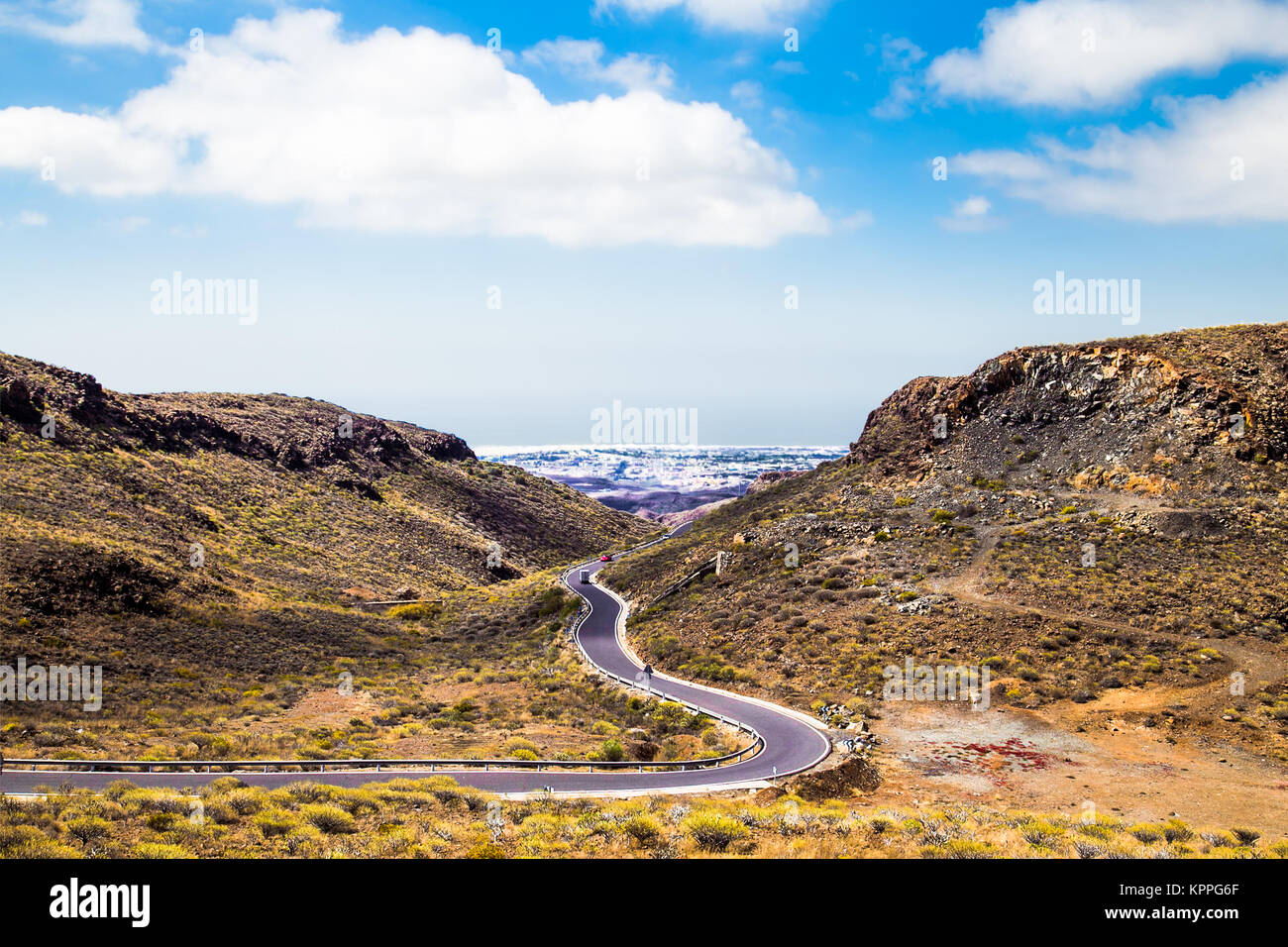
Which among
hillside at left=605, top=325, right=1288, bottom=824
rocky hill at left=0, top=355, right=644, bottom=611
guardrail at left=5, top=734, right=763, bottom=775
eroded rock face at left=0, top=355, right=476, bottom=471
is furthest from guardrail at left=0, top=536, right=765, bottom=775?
eroded rock face at left=0, top=355, right=476, bottom=471

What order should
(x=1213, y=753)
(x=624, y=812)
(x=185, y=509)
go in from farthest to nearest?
(x=185, y=509) < (x=1213, y=753) < (x=624, y=812)

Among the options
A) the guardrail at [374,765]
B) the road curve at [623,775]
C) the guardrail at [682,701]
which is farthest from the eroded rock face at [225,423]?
the road curve at [623,775]

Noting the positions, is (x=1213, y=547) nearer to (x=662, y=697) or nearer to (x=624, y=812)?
(x=662, y=697)

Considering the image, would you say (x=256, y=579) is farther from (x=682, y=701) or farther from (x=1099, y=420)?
(x=1099, y=420)

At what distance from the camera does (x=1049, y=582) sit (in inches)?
1369

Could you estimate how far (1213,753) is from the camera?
21.4 m

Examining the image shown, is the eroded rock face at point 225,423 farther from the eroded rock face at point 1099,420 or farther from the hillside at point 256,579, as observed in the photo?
the eroded rock face at point 1099,420
